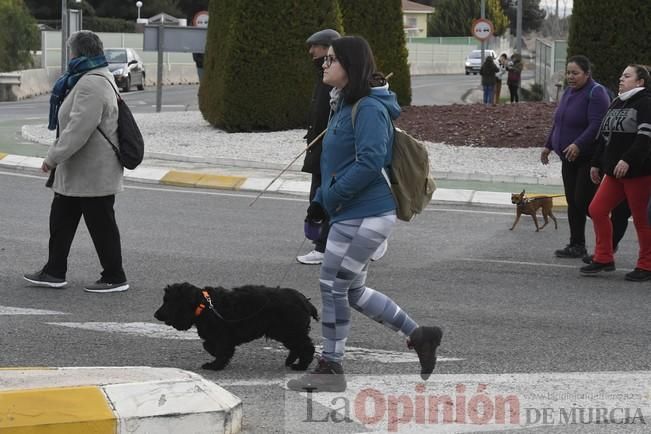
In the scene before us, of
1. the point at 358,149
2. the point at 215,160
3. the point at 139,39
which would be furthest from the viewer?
the point at 139,39

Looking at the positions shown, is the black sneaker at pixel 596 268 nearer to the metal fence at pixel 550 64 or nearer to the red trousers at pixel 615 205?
the red trousers at pixel 615 205

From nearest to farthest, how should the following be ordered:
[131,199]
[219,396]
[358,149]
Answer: [219,396] → [358,149] → [131,199]

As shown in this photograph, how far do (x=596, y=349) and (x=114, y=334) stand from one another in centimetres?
288

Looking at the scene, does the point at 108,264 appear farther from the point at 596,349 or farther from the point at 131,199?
the point at 131,199

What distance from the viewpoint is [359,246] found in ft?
19.7

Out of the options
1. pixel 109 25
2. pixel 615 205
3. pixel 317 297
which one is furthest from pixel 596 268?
pixel 109 25

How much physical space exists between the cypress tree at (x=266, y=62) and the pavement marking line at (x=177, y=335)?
13.3 m

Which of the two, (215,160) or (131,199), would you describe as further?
(215,160)

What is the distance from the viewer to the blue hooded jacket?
5844mm

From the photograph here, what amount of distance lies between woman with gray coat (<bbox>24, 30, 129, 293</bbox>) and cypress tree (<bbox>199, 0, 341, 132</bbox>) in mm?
11916

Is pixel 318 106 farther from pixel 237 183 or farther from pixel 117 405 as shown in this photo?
pixel 237 183

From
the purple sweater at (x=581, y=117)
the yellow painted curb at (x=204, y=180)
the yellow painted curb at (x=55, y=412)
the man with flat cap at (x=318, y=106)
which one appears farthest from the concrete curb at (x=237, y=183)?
the yellow painted curb at (x=55, y=412)

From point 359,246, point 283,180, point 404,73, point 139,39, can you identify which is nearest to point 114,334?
point 359,246

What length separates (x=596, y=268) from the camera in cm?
990
